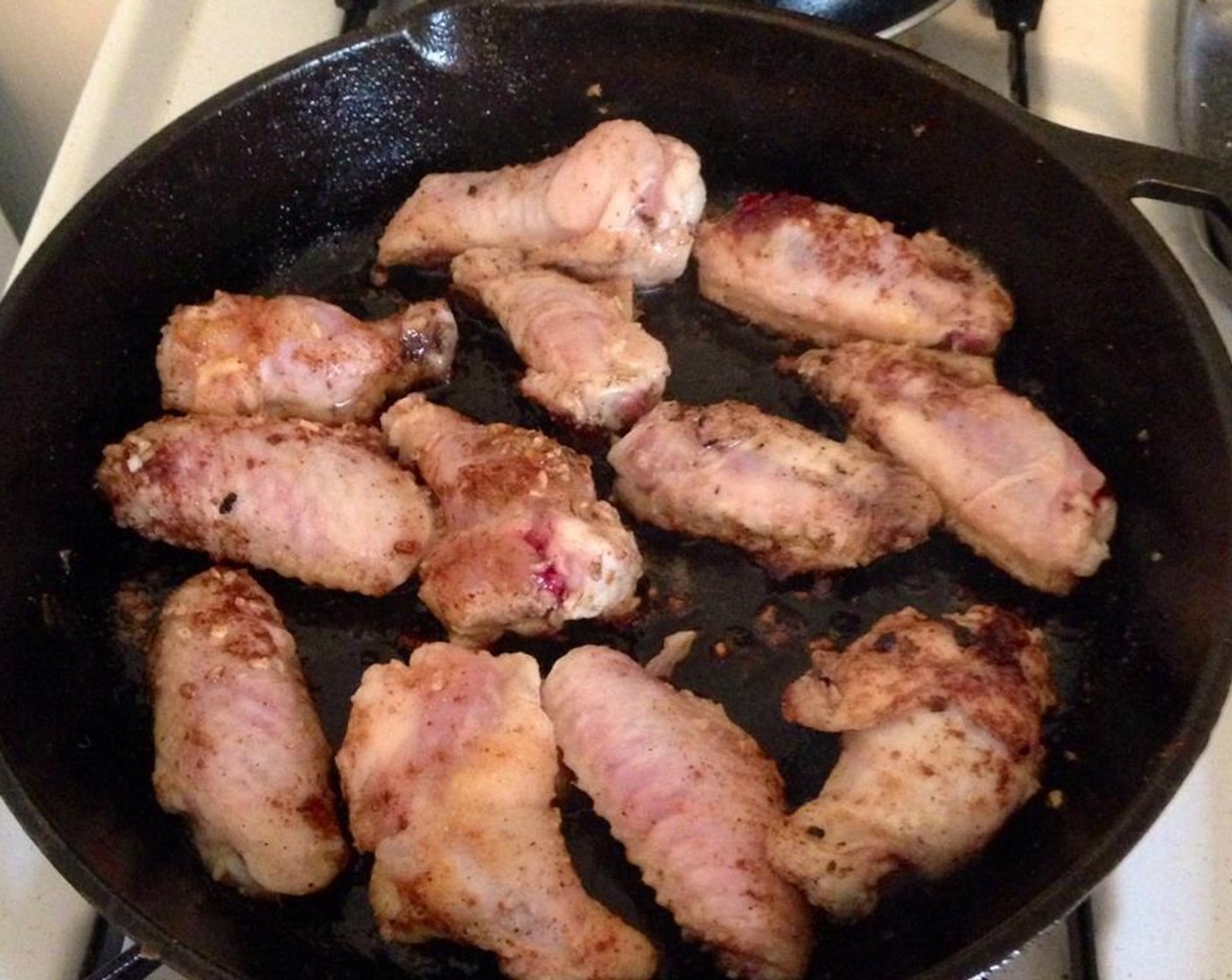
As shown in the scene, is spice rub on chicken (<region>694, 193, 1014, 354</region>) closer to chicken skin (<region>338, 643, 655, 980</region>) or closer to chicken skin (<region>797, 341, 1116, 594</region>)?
chicken skin (<region>797, 341, 1116, 594</region>)

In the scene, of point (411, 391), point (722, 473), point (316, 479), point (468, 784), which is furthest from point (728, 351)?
point (468, 784)

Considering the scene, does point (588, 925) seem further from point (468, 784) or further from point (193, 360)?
point (193, 360)

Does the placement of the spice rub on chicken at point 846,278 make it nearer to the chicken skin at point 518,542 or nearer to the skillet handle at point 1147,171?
the skillet handle at point 1147,171

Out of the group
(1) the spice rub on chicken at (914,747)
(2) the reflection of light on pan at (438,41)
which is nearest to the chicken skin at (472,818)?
(1) the spice rub on chicken at (914,747)

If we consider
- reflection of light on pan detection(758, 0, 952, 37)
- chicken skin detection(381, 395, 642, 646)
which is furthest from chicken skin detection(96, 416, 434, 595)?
reflection of light on pan detection(758, 0, 952, 37)

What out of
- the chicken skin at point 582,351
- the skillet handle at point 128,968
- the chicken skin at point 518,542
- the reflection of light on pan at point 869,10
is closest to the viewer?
the skillet handle at point 128,968

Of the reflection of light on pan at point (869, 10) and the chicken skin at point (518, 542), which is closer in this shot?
the chicken skin at point (518, 542)
